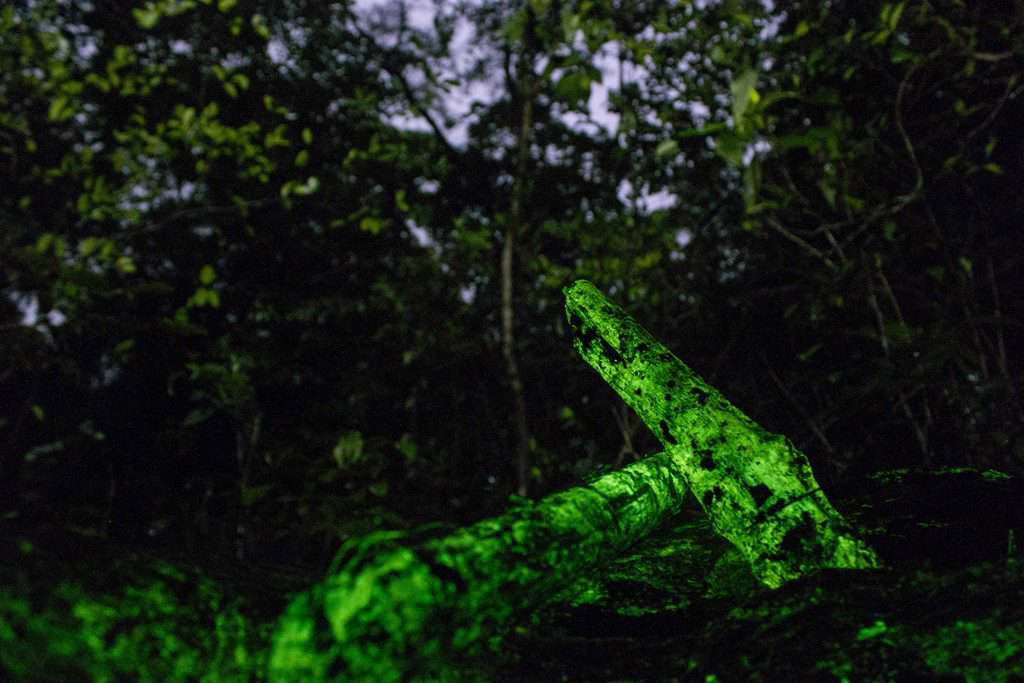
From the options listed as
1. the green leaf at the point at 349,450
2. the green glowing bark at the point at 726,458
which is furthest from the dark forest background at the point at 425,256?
the green glowing bark at the point at 726,458

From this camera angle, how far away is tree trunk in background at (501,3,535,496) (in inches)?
123

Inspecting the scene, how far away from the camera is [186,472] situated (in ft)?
13.0

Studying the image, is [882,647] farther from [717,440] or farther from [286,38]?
[286,38]

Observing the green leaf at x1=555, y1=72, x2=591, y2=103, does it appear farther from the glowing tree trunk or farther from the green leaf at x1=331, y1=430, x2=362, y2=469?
the green leaf at x1=331, y1=430, x2=362, y2=469

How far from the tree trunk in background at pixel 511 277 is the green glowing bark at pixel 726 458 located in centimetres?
220

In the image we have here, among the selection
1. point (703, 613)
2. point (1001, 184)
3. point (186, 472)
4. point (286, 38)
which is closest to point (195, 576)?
point (703, 613)

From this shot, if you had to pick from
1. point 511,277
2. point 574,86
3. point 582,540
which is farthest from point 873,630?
point 511,277

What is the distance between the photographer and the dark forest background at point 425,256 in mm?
3225

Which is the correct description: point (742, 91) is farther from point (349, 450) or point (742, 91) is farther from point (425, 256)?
point (425, 256)

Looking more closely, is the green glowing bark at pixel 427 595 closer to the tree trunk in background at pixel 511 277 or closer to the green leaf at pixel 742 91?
Result: the green leaf at pixel 742 91

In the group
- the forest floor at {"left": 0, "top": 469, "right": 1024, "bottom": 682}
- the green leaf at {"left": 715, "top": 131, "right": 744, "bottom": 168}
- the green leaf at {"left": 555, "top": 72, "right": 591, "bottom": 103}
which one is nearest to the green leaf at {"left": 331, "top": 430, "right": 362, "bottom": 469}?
the green leaf at {"left": 555, "top": 72, "right": 591, "bottom": 103}

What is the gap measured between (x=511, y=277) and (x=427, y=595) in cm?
328

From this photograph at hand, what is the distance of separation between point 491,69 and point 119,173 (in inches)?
114

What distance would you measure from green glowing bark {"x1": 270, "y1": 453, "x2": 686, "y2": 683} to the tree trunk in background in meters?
2.52
